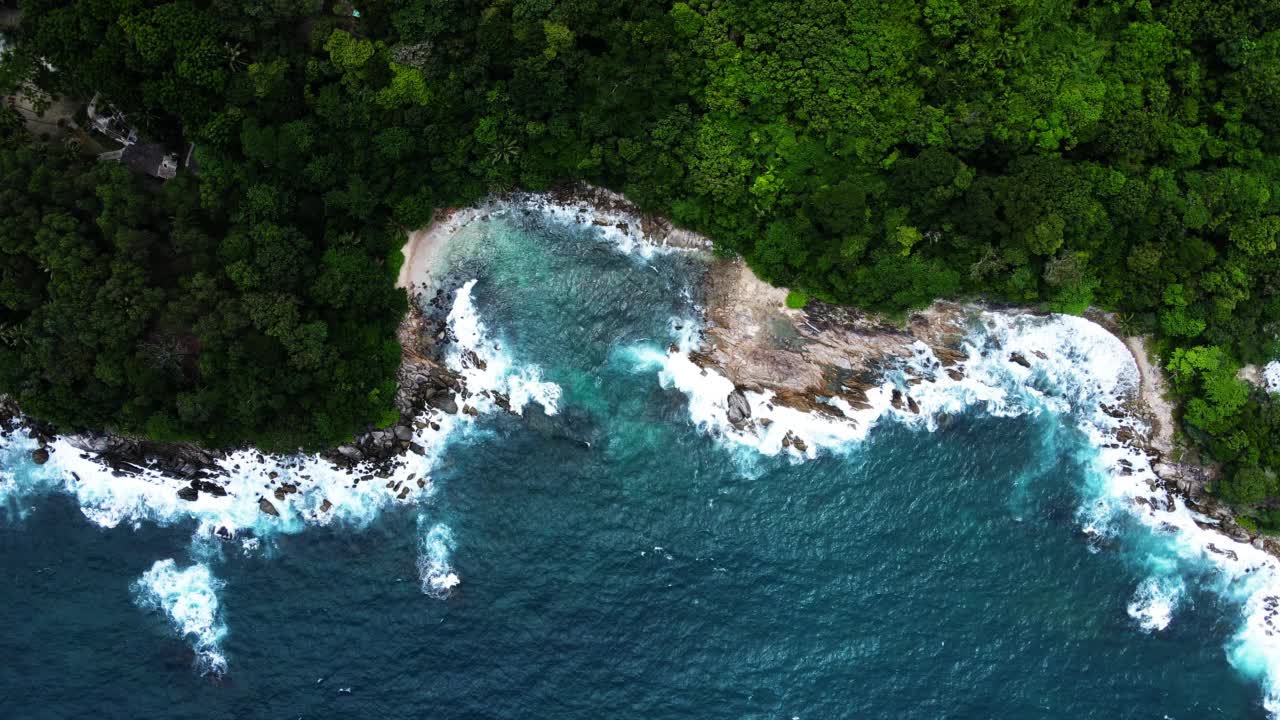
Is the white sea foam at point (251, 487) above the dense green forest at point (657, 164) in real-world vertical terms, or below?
below

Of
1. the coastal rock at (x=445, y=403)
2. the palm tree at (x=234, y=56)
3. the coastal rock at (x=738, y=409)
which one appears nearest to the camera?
the palm tree at (x=234, y=56)

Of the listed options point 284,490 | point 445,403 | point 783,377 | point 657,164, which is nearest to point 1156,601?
point 783,377

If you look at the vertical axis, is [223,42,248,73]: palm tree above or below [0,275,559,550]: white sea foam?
above

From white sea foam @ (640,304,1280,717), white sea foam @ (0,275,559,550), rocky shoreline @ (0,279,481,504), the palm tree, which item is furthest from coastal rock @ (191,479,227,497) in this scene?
white sea foam @ (640,304,1280,717)

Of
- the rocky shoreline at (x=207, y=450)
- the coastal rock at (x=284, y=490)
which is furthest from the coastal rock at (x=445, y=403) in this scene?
the coastal rock at (x=284, y=490)

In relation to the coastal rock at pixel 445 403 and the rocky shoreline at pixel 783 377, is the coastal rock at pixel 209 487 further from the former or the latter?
the coastal rock at pixel 445 403

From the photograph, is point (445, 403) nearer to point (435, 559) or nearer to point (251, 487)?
point (435, 559)

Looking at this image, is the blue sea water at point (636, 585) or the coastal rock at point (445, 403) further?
the coastal rock at point (445, 403)

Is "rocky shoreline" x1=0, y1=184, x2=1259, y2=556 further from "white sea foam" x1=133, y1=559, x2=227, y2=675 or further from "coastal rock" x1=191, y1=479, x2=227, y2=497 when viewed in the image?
"white sea foam" x1=133, y1=559, x2=227, y2=675
